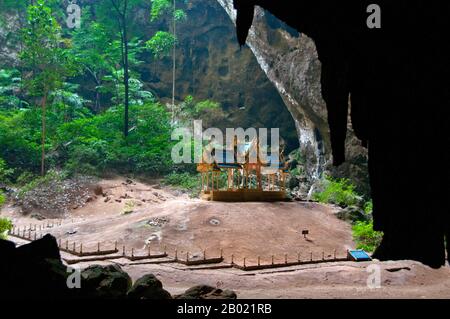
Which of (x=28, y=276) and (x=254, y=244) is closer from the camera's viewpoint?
(x=28, y=276)

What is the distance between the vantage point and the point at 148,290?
11391 millimetres

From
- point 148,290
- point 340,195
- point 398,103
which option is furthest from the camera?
point 340,195

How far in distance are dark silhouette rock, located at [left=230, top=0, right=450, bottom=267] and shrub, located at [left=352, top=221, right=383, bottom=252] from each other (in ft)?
53.1

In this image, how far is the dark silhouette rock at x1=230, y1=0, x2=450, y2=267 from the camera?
577 centimetres

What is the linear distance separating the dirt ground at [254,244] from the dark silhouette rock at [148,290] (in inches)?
121

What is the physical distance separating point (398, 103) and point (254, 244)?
1533 centimetres

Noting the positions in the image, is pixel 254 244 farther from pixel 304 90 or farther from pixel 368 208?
pixel 304 90

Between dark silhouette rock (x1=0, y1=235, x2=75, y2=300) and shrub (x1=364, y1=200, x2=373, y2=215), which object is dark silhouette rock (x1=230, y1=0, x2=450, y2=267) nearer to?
dark silhouette rock (x1=0, y1=235, x2=75, y2=300)

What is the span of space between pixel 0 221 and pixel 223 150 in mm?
14531

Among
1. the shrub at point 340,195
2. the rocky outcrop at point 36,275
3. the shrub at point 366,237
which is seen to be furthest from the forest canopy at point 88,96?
the rocky outcrop at point 36,275

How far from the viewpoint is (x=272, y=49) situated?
37844mm

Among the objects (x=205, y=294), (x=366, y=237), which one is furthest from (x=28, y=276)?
(x=366, y=237)

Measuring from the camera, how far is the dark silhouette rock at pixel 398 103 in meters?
5.77

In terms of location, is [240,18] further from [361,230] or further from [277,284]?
[361,230]
